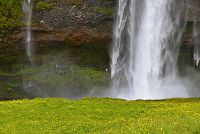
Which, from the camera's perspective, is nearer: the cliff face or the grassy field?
the grassy field

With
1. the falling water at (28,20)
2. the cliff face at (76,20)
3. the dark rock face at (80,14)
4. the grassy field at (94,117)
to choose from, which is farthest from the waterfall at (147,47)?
the grassy field at (94,117)

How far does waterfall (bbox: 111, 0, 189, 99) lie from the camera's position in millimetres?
68625

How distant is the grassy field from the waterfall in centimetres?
2637

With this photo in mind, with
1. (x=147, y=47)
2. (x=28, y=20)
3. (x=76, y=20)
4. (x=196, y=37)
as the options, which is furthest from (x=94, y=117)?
(x=196, y=37)

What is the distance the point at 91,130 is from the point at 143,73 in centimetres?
4028

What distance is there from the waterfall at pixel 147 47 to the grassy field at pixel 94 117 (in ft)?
86.5

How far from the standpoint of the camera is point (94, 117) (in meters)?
33.9

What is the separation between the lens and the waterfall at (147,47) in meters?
68.6

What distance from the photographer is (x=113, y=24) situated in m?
69.0

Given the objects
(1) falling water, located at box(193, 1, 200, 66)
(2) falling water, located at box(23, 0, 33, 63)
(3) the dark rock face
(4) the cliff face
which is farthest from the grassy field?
(1) falling water, located at box(193, 1, 200, 66)

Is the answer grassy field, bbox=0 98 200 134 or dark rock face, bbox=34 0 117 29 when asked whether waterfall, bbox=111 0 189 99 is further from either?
grassy field, bbox=0 98 200 134

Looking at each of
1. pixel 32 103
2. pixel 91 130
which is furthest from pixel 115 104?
pixel 91 130

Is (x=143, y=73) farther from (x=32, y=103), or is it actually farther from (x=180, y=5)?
(x=32, y=103)

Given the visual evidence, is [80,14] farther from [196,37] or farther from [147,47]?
[196,37]
